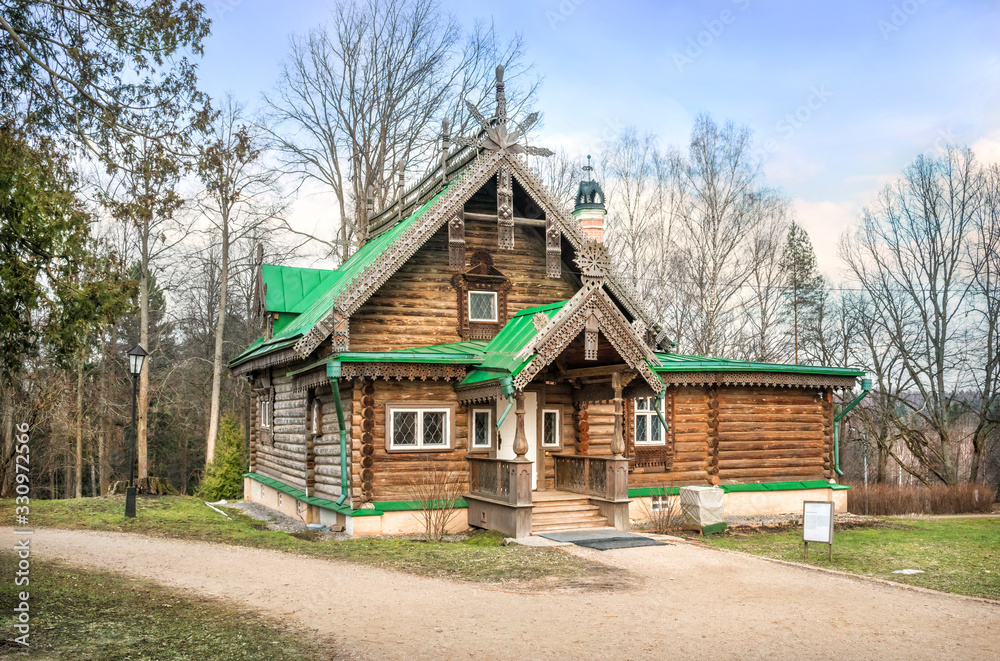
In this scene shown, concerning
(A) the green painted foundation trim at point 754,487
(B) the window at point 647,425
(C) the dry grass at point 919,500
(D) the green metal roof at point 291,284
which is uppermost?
(D) the green metal roof at point 291,284

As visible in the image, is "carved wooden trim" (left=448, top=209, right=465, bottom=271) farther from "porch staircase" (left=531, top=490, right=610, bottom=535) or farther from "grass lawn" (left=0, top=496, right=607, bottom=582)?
"grass lawn" (left=0, top=496, right=607, bottom=582)

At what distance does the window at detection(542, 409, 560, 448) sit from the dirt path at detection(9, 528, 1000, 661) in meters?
5.50

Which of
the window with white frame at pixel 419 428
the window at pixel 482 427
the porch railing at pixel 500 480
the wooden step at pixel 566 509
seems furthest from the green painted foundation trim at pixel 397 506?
the wooden step at pixel 566 509

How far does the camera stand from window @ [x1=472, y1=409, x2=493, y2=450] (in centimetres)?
1775

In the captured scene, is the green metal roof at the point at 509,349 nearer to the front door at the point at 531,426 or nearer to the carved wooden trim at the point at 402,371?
the carved wooden trim at the point at 402,371

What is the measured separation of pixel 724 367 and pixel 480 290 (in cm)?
609

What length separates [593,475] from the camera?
56.7ft

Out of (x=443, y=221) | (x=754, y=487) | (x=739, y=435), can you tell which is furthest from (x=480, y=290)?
(x=754, y=487)

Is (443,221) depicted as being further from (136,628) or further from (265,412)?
(136,628)

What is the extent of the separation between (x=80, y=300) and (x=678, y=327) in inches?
1200

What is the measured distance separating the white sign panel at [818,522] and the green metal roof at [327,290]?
1010cm

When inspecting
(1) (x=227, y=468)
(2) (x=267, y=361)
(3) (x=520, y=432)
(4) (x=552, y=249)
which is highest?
(4) (x=552, y=249)

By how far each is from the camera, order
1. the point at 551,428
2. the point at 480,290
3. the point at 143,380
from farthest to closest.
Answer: the point at 143,380
the point at 480,290
the point at 551,428

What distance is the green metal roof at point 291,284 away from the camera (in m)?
22.8
